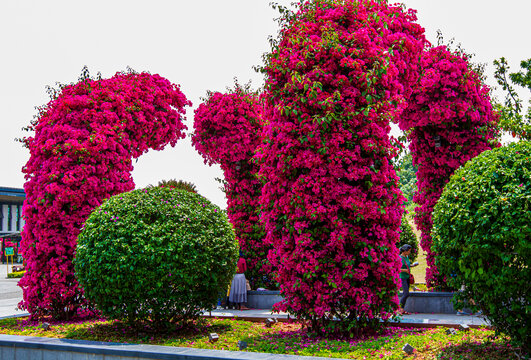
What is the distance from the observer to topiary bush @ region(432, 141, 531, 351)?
5.09 m

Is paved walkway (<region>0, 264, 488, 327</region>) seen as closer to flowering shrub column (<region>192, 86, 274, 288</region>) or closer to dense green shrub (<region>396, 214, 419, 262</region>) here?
flowering shrub column (<region>192, 86, 274, 288</region>)

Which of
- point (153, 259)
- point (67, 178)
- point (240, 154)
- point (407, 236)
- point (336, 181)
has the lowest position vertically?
point (153, 259)

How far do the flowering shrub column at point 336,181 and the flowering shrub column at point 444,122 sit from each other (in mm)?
3566

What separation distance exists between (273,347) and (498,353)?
112 inches

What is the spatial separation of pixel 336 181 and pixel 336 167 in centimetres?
21

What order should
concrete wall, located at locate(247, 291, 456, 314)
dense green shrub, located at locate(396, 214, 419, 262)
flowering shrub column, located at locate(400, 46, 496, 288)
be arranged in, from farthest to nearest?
dense green shrub, located at locate(396, 214, 419, 262), flowering shrub column, located at locate(400, 46, 496, 288), concrete wall, located at locate(247, 291, 456, 314)

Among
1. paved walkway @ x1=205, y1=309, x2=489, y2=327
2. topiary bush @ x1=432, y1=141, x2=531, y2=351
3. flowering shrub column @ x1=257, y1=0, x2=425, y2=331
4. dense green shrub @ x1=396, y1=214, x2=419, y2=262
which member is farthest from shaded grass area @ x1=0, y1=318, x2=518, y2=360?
dense green shrub @ x1=396, y1=214, x2=419, y2=262

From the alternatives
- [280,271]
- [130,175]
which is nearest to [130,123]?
[130,175]

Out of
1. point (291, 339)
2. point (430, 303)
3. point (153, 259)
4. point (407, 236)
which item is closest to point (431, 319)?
point (430, 303)

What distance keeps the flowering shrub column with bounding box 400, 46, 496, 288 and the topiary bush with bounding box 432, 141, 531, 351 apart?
488 centimetres

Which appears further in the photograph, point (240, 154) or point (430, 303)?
point (240, 154)

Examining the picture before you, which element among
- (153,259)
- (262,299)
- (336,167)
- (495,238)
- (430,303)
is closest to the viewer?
(495,238)

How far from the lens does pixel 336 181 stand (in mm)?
6957

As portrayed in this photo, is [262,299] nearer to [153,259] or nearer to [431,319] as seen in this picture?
[431,319]
